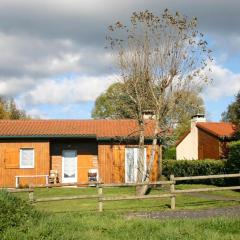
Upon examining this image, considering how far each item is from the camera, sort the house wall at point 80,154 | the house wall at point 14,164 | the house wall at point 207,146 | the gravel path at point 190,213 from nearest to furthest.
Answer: the gravel path at point 190,213
the house wall at point 14,164
the house wall at point 80,154
the house wall at point 207,146

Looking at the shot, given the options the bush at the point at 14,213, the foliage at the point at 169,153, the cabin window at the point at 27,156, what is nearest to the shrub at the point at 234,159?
the cabin window at the point at 27,156

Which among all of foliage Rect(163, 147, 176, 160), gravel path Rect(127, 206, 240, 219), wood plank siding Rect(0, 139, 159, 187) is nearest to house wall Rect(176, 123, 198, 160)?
foliage Rect(163, 147, 176, 160)

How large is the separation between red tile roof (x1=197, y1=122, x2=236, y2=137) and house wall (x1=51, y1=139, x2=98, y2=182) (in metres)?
9.21

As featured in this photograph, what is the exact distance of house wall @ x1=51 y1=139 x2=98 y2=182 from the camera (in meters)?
30.8

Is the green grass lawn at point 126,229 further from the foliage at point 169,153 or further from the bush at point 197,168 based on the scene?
the foliage at point 169,153

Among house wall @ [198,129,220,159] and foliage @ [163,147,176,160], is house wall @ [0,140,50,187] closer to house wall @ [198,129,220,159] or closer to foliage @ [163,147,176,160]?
house wall @ [198,129,220,159]

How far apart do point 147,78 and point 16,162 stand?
11450mm

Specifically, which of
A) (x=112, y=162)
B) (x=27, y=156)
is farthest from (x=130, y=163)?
(x=27, y=156)

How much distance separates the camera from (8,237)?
370 inches

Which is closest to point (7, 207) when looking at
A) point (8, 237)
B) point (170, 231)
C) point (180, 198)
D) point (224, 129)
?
point (8, 237)

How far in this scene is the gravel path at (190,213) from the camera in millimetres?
14139

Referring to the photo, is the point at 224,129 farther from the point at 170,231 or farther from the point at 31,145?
the point at 170,231

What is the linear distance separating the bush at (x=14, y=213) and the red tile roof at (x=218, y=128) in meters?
23.6

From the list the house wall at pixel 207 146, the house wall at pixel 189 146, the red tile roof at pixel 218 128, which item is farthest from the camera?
the house wall at pixel 189 146
